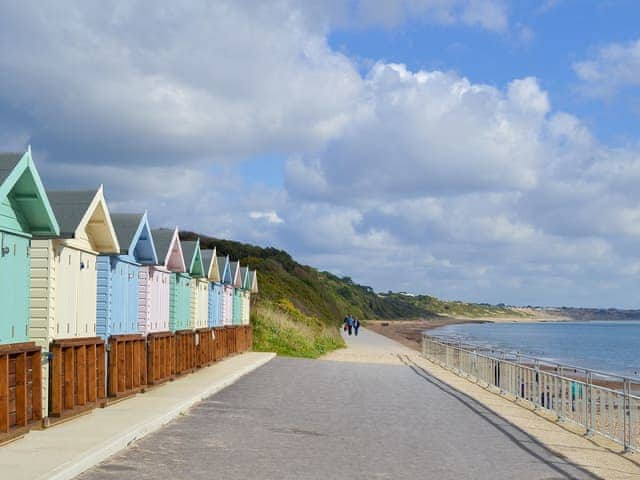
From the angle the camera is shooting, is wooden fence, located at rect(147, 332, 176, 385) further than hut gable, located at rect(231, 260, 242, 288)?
No

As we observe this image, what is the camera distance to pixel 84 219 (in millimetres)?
13953

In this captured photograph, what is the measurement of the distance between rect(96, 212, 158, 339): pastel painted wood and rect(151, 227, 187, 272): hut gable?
216 cm

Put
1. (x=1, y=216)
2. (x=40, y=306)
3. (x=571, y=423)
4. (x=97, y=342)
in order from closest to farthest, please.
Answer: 1. (x=1, y=216)
2. (x=40, y=306)
3. (x=97, y=342)
4. (x=571, y=423)

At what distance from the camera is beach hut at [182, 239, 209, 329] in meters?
26.8

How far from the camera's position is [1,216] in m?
11.1

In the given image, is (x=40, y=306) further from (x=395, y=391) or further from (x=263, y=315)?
(x=263, y=315)

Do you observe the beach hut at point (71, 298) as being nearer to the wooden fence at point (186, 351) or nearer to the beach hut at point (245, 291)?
the wooden fence at point (186, 351)

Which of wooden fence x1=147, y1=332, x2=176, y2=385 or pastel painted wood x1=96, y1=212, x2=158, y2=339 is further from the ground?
pastel painted wood x1=96, y1=212, x2=158, y2=339

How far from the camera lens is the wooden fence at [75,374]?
12.4 metres

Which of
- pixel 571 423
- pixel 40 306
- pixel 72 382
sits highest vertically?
pixel 40 306

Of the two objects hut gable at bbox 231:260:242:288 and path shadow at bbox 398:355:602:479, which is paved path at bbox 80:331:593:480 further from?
hut gable at bbox 231:260:242:288

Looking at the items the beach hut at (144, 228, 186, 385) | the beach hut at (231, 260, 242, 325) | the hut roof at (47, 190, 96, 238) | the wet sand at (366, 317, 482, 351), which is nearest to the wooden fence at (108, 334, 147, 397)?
the beach hut at (144, 228, 186, 385)

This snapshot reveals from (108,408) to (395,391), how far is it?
313 inches

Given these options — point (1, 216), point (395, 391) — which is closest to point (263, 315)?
point (395, 391)
